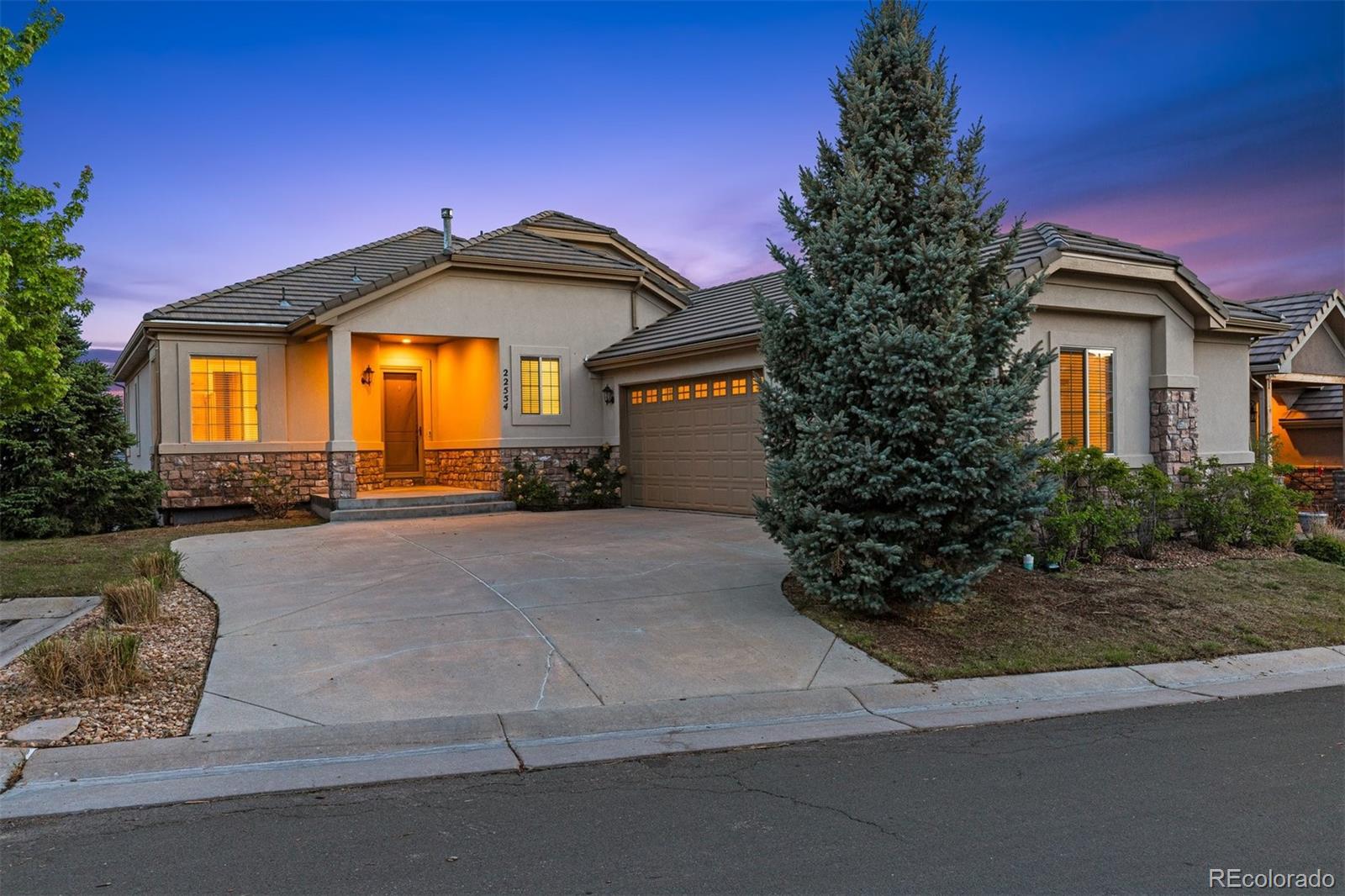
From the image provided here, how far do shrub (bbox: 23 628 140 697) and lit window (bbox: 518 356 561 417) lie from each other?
40.8 feet

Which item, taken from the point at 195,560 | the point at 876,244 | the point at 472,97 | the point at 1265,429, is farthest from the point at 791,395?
the point at 1265,429

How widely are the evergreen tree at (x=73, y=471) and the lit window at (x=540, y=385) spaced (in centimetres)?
706

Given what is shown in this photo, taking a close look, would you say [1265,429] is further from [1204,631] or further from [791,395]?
[791,395]

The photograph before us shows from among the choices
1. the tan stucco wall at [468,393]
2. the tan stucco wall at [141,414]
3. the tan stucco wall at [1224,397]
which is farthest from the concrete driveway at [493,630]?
the tan stucco wall at [141,414]

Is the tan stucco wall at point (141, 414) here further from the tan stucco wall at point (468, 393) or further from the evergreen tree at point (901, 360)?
the evergreen tree at point (901, 360)

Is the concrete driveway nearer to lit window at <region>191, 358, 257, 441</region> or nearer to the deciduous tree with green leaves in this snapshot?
the deciduous tree with green leaves

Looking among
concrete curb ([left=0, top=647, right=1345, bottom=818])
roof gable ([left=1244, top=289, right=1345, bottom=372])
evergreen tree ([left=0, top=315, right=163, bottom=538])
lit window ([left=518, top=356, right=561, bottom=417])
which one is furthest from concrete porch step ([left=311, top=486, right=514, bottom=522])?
roof gable ([left=1244, top=289, right=1345, bottom=372])

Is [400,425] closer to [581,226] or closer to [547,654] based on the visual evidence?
[581,226]

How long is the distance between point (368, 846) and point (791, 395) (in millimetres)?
5630

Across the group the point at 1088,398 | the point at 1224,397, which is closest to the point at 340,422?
the point at 1088,398

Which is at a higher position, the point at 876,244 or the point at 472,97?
the point at 472,97

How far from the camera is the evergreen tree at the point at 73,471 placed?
587 inches

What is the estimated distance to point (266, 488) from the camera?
674 inches

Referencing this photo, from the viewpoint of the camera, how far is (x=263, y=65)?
1562 centimetres
